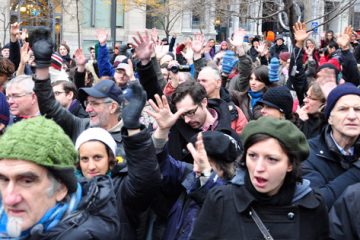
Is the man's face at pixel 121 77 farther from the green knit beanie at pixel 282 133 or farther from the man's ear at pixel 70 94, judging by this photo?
the green knit beanie at pixel 282 133

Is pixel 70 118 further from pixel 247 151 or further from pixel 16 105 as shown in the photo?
pixel 247 151

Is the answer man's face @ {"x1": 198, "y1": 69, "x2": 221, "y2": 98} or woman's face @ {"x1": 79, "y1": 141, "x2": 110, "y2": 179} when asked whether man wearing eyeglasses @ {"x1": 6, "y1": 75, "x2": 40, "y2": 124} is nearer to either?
woman's face @ {"x1": 79, "y1": 141, "x2": 110, "y2": 179}

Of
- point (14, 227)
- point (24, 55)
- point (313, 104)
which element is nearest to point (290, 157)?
point (14, 227)

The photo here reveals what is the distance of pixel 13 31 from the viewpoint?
8500mm

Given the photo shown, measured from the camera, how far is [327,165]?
164 inches

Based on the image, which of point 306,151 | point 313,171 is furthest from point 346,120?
point 306,151

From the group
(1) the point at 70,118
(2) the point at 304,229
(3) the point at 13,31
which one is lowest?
(2) the point at 304,229

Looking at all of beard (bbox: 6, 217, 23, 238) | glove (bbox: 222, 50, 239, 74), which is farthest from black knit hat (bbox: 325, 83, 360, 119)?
glove (bbox: 222, 50, 239, 74)

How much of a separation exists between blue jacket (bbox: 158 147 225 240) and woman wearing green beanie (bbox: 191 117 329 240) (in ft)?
1.65

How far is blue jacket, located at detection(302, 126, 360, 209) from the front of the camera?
3918 millimetres

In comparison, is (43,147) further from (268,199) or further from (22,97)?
(22,97)

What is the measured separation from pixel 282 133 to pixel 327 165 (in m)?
0.96

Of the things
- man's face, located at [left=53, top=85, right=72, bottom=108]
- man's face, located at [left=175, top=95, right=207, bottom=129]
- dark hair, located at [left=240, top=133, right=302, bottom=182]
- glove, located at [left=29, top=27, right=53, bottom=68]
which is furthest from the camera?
man's face, located at [left=53, top=85, right=72, bottom=108]

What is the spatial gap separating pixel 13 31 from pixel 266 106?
14.7ft
